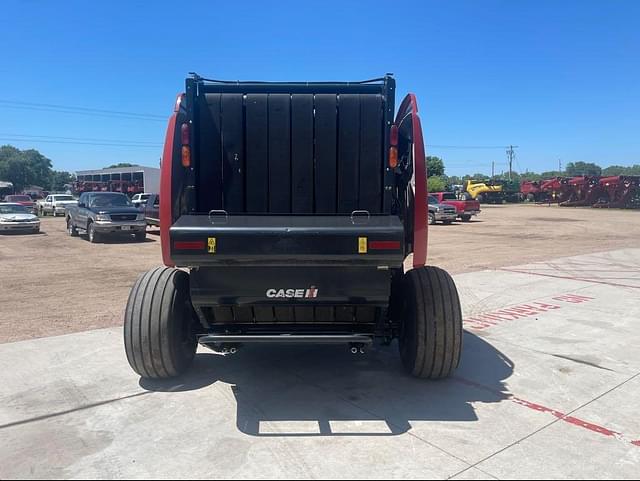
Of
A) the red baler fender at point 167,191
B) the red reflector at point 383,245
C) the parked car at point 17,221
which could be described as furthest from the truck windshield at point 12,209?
the red reflector at point 383,245

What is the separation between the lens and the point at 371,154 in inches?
168

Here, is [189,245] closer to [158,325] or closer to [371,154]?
[158,325]

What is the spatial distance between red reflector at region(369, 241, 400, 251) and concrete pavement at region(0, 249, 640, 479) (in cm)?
134

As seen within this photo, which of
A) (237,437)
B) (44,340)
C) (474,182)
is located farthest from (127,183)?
(237,437)

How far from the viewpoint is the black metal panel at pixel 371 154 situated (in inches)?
167

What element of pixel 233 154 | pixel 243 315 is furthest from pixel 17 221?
pixel 243 315

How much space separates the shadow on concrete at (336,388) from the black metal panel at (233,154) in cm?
164

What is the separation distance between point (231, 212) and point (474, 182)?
5442 cm

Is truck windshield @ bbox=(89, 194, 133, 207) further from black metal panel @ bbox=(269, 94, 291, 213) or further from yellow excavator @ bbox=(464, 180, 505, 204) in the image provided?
yellow excavator @ bbox=(464, 180, 505, 204)

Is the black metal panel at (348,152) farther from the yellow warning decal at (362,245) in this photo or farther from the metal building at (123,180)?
the metal building at (123,180)

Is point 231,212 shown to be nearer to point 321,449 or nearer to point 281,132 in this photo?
point 281,132

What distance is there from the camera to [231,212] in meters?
4.21

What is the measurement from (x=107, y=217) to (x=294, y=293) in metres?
16.0

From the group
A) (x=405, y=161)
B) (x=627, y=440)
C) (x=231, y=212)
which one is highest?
(x=405, y=161)
